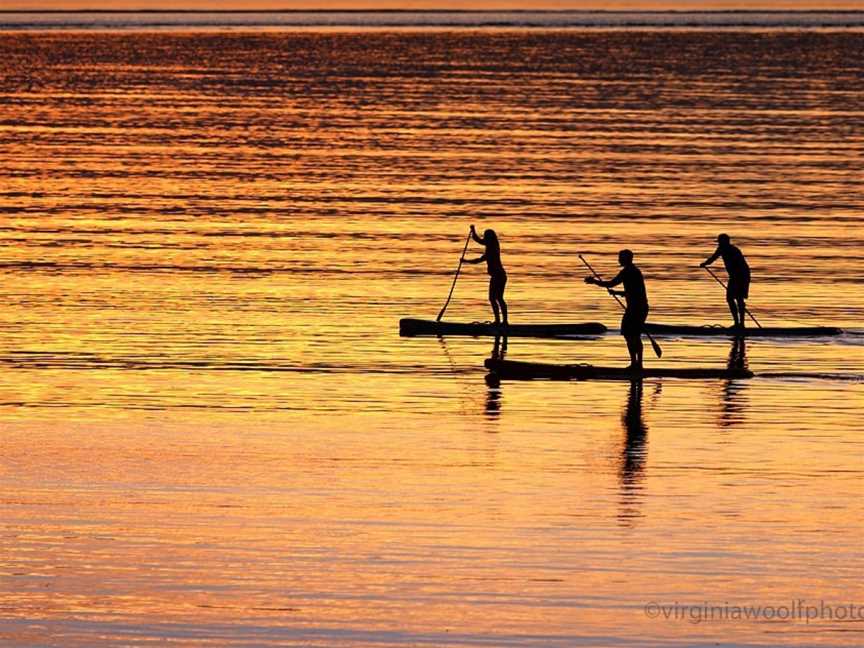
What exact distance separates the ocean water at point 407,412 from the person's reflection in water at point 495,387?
0.42ft

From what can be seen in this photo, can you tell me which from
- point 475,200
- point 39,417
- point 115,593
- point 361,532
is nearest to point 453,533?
point 361,532

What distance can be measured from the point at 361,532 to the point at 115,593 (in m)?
3.22

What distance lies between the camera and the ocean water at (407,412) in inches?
815

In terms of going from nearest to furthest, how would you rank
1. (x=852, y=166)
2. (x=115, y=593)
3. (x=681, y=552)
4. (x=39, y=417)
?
(x=115, y=593)
(x=681, y=552)
(x=39, y=417)
(x=852, y=166)

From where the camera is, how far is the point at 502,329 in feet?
121

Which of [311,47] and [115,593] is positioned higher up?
[311,47]

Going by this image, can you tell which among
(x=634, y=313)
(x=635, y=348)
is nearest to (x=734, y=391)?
(x=635, y=348)

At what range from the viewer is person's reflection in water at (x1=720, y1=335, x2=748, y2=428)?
1158 inches

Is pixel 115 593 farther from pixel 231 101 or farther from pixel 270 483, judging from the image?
pixel 231 101

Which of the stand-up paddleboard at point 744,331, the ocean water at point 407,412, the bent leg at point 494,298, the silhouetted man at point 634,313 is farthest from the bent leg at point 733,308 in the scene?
the silhouetted man at point 634,313

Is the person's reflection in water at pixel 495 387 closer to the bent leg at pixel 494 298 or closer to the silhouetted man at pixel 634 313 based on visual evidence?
the bent leg at pixel 494 298

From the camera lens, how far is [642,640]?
63.6 feet

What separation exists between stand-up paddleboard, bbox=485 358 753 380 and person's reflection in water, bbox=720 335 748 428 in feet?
0.84

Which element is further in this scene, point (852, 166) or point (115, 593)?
point (852, 166)
